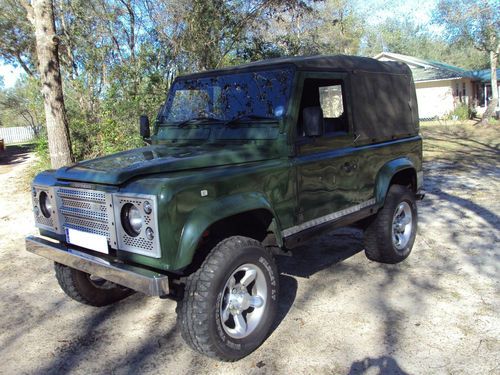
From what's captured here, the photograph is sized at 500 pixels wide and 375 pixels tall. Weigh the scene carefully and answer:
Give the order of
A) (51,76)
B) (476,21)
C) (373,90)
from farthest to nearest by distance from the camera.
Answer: (476,21) < (51,76) < (373,90)

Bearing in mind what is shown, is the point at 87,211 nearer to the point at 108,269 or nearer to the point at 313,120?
the point at 108,269

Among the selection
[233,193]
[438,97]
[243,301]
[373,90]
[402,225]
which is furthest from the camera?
[438,97]

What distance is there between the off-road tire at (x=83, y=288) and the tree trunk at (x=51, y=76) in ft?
19.2

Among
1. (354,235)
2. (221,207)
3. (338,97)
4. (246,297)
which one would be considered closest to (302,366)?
(246,297)

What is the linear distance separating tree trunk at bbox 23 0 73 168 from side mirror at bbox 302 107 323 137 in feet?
23.2

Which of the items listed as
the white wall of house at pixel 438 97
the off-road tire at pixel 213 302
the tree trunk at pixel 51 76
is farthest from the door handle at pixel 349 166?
the white wall of house at pixel 438 97

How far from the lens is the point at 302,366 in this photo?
126 inches

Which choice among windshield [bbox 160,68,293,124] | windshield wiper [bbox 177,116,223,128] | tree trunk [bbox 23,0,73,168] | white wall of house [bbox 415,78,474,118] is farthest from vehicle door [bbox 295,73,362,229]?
white wall of house [bbox 415,78,474,118]

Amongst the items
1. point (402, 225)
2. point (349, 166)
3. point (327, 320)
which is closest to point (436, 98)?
point (402, 225)

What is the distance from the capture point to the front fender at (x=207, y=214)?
2.87 meters

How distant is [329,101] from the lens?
4.64 m

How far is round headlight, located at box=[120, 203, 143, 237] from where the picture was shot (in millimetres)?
2984

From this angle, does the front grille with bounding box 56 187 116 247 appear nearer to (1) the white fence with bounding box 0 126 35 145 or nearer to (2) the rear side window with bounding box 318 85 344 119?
(2) the rear side window with bounding box 318 85 344 119

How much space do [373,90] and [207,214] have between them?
8.83ft
